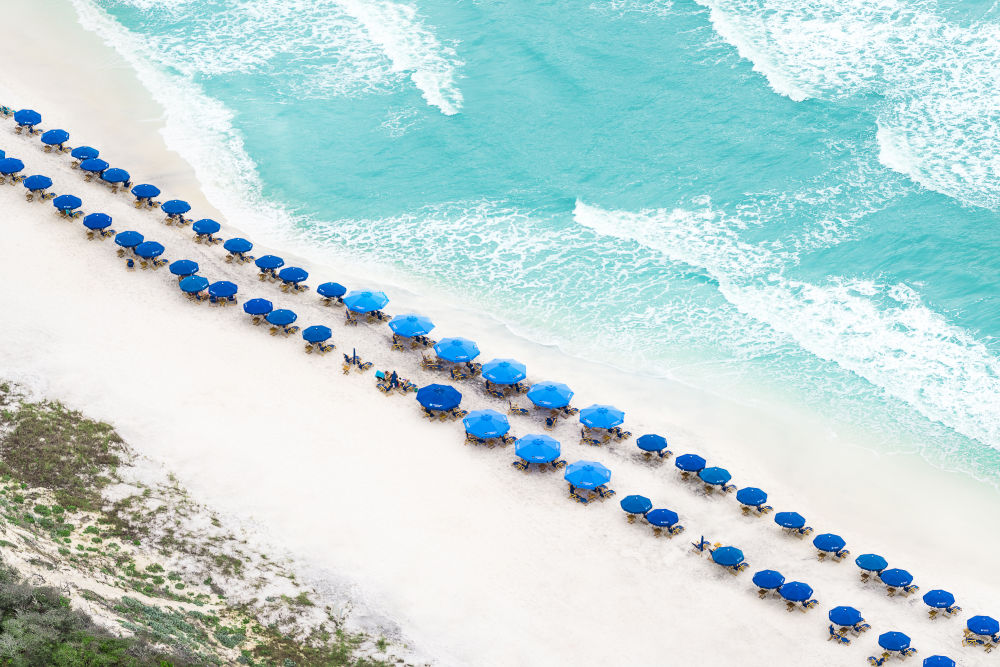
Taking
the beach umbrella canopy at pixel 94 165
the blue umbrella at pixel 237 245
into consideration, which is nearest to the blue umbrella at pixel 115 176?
the beach umbrella canopy at pixel 94 165

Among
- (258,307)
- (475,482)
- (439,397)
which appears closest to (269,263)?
(258,307)

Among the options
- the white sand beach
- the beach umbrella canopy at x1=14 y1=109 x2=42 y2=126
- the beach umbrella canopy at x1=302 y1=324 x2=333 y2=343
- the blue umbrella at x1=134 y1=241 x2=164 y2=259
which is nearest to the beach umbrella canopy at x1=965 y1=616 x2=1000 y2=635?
the white sand beach

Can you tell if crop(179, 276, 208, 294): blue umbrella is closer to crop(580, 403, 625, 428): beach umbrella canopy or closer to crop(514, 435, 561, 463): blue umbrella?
crop(514, 435, 561, 463): blue umbrella

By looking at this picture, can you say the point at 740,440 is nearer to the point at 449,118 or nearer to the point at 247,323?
the point at 247,323

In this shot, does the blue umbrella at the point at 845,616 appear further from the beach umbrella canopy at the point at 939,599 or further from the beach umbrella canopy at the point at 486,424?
the beach umbrella canopy at the point at 486,424

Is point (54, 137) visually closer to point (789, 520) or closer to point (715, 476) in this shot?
point (715, 476)
